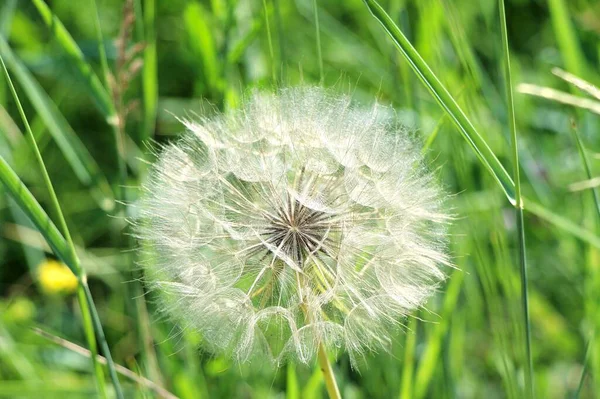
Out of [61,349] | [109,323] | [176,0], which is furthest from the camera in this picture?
[176,0]

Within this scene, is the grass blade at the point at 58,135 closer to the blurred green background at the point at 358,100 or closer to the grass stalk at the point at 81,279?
the blurred green background at the point at 358,100

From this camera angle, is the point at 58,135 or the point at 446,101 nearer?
the point at 446,101

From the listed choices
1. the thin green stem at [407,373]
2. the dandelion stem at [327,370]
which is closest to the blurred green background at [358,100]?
the thin green stem at [407,373]

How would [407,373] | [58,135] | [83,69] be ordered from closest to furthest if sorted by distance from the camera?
[407,373], [83,69], [58,135]

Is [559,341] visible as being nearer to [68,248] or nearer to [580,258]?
[580,258]

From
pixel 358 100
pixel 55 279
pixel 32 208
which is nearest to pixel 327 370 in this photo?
pixel 32 208

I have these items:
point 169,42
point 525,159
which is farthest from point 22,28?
point 525,159

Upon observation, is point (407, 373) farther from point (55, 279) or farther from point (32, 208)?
point (55, 279)
